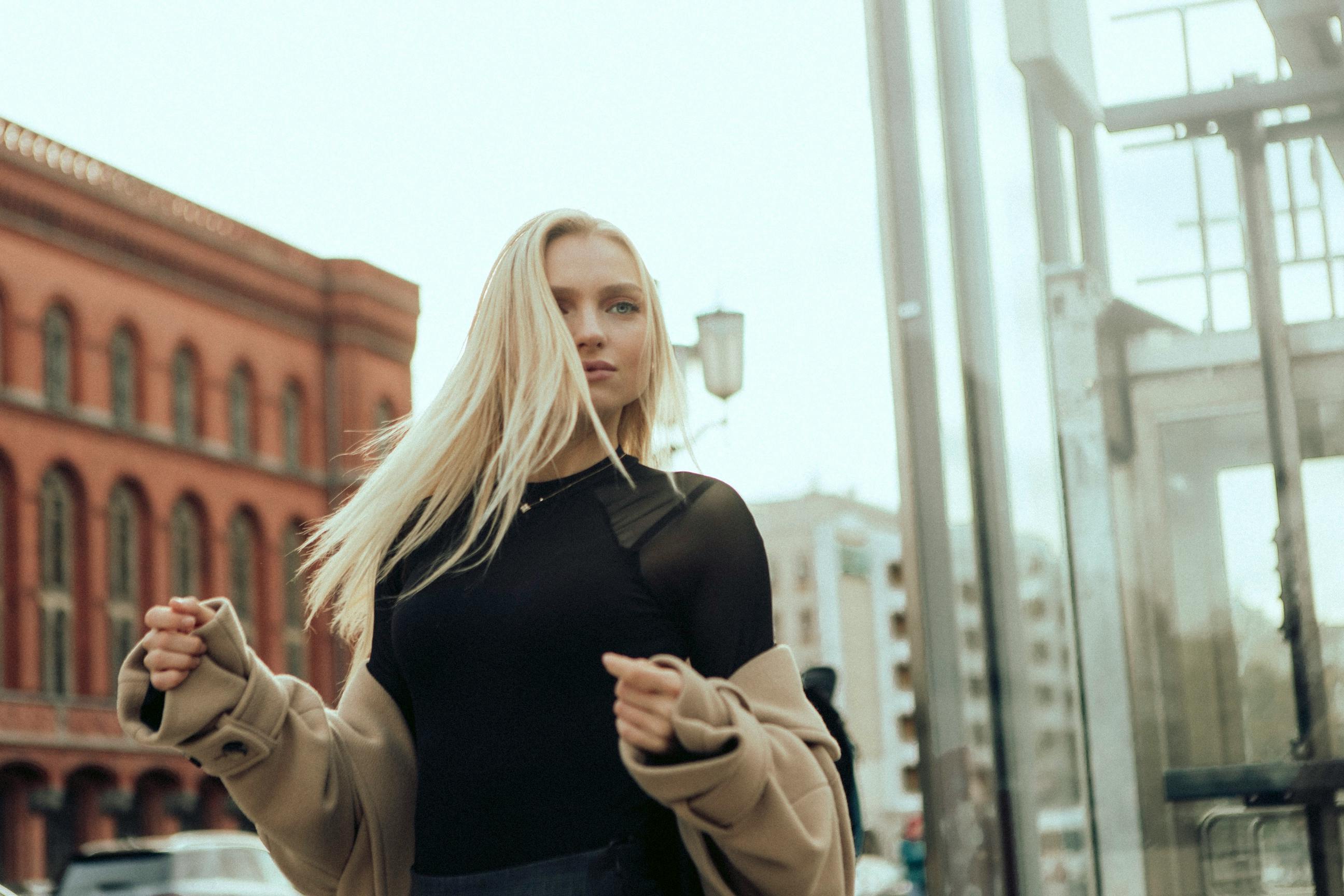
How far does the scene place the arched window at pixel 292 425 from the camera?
39250mm

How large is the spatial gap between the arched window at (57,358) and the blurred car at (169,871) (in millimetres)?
18983

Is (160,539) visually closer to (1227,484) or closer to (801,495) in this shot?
(1227,484)

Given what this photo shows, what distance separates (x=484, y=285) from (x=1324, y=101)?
6.94 feet

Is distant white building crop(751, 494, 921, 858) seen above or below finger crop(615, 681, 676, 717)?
above

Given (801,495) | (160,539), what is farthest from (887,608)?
(160,539)

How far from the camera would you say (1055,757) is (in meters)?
4.10

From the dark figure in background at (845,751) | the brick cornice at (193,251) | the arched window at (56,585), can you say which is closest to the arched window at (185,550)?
the arched window at (56,585)

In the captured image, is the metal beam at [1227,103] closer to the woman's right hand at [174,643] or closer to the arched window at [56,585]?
the woman's right hand at [174,643]

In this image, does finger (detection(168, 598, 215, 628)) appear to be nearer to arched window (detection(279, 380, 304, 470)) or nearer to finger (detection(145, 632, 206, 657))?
finger (detection(145, 632, 206, 657))

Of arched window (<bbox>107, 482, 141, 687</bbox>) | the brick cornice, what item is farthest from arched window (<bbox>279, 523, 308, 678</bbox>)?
the brick cornice

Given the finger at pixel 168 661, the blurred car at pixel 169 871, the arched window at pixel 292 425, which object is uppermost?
the arched window at pixel 292 425

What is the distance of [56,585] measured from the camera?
105 ft

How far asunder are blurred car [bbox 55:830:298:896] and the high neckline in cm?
1224

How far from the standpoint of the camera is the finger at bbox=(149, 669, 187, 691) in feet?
6.65
